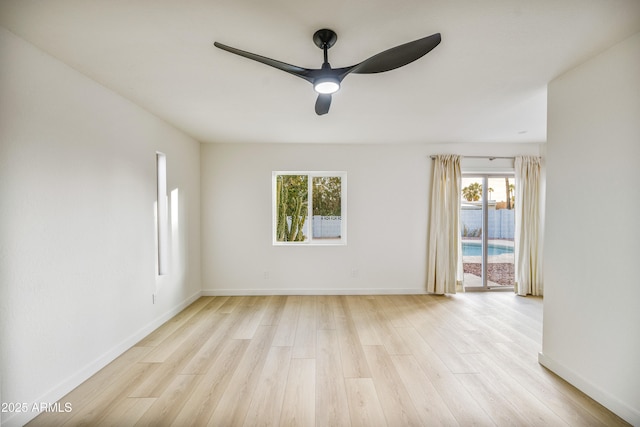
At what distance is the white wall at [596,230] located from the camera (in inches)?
70.4

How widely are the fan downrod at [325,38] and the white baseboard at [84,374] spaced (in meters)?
2.83

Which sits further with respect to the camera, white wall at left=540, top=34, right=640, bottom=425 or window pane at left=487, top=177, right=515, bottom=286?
window pane at left=487, top=177, right=515, bottom=286

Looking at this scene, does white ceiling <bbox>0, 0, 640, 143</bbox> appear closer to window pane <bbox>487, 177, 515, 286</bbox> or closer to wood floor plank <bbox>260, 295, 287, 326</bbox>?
window pane <bbox>487, 177, 515, 286</bbox>

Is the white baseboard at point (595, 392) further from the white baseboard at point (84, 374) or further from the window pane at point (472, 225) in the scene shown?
Result: the white baseboard at point (84, 374)

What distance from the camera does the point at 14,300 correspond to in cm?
172

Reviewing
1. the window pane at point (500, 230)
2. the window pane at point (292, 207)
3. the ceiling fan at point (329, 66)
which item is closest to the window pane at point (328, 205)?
the window pane at point (292, 207)

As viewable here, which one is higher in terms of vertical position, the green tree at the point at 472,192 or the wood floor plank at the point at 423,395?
the green tree at the point at 472,192

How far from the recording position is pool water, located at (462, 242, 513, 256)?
4.72 m

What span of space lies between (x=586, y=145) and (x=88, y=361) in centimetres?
410

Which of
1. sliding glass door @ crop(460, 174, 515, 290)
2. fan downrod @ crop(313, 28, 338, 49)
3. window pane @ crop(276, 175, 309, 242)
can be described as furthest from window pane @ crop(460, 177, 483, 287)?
fan downrod @ crop(313, 28, 338, 49)

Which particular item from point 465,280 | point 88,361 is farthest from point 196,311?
point 465,280

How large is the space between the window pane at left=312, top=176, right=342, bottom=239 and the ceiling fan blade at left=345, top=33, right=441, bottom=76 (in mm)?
3020

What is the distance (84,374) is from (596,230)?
12.8 feet

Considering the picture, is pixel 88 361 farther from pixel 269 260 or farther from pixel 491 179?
pixel 491 179
